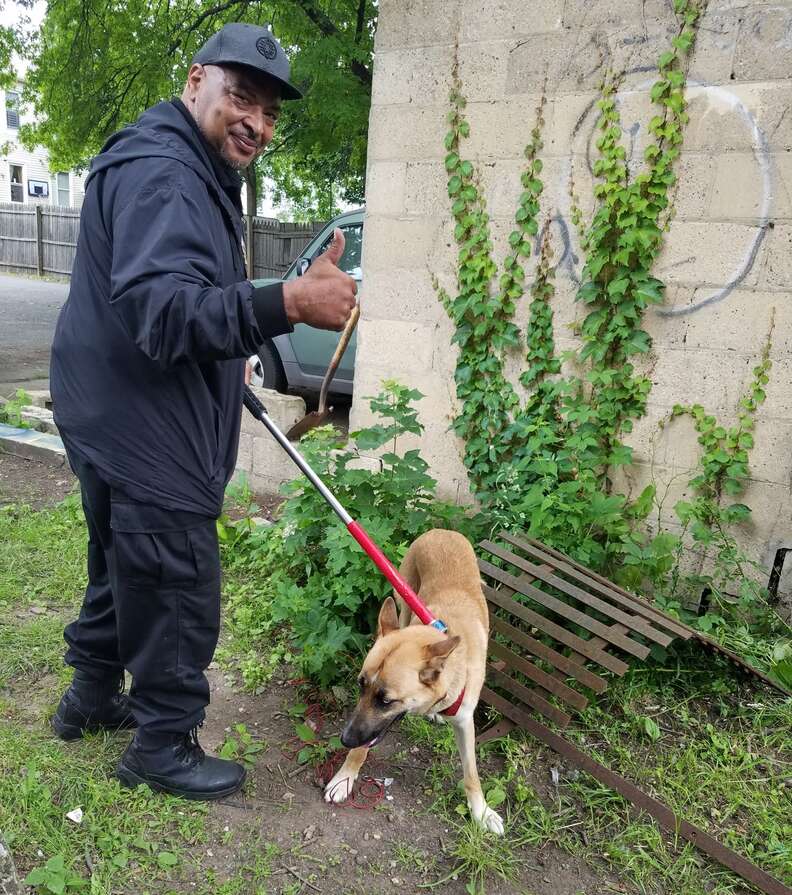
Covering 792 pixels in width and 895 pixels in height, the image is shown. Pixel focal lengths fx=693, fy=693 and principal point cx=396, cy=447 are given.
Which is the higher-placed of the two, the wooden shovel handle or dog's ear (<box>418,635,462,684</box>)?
the wooden shovel handle

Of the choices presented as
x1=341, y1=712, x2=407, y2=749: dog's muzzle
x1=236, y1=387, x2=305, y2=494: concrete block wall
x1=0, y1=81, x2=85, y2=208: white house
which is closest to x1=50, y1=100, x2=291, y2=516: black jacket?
x1=341, y1=712, x2=407, y2=749: dog's muzzle

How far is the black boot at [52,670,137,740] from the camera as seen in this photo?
273cm

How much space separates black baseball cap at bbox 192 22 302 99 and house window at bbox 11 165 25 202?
38.2m

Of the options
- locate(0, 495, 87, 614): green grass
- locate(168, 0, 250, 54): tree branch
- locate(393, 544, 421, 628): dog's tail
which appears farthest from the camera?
locate(168, 0, 250, 54): tree branch

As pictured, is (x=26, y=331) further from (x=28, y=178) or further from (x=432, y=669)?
(x=28, y=178)

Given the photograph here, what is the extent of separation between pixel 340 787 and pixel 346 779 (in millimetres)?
35

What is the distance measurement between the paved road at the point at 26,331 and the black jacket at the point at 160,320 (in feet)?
22.6

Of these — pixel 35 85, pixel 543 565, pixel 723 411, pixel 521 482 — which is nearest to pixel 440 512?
pixel 521 482

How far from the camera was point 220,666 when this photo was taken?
3467mm

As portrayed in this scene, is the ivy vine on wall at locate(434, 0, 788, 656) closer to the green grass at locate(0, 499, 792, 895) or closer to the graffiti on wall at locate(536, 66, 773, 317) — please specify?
the graffiti on wall at locate(536, 66, 773, 317)

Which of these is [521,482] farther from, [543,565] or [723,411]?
[723,411]

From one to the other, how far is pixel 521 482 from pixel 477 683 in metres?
1.67

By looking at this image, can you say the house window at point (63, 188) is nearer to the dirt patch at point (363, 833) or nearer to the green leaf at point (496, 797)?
the dirt patch at point (363, 833)

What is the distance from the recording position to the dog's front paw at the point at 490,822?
8.08 ft
